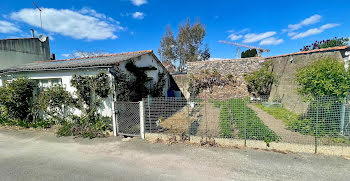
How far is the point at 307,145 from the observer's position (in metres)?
4.23

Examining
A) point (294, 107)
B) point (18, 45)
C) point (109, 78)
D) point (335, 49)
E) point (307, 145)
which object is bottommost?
point (307, 145)

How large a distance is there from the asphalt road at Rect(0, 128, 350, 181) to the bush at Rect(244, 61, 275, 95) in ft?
32.5

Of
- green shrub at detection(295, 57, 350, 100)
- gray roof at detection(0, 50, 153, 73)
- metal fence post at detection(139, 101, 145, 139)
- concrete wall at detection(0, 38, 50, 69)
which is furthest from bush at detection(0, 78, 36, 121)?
green shrub at detection(295, 57, 350, 100)

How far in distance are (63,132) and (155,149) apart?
4454 mm

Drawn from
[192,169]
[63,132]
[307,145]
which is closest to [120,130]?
[63,132]

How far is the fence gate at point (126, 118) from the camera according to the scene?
5.87 meters

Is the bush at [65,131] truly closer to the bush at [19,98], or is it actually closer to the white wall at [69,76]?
the white wall at [69,76]

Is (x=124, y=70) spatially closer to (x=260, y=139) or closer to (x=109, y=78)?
(x=109, y=78)

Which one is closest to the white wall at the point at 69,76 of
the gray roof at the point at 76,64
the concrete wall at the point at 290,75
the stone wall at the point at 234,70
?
the gray roof at the point at 76,64

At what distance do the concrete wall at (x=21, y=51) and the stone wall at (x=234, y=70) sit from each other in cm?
1457

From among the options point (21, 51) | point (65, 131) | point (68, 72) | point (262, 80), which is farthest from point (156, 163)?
point (21, 51)

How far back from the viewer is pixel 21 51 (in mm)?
11938

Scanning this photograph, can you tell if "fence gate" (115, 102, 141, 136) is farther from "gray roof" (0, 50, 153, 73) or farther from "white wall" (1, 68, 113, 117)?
"gray roof" (0, 50, 153, 73)

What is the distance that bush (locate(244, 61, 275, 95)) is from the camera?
12587 millimetres
